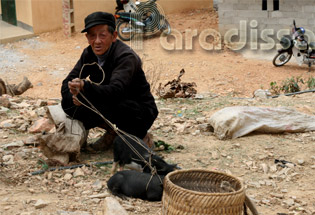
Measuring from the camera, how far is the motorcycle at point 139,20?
42.3ft

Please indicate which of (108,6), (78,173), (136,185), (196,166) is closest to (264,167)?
(196,166)

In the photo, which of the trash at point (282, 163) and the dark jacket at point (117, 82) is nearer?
the dark jacket at point (117, 82)

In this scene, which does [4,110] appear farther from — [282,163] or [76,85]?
[282,163]

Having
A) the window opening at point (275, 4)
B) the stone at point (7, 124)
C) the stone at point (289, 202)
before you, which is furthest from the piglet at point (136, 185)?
the window opening at point (275, 4)

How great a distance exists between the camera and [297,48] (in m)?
10.7

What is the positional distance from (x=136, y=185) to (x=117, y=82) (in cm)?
84

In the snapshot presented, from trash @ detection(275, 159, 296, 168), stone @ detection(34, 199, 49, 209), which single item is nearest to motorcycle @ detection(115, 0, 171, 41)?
trash @ detection(275, 159, 296, 168)

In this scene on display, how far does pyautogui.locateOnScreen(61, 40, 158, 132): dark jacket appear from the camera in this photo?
11.7 feet

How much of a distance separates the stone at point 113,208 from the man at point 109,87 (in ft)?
2.72

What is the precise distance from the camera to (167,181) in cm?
272

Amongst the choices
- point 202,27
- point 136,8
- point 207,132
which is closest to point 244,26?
point 202,27

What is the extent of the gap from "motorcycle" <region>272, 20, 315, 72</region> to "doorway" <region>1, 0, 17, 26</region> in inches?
297

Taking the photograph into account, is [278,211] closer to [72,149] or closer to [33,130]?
[72,149]

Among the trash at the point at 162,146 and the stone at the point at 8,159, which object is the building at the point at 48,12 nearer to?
the trash at the point at 162,146
